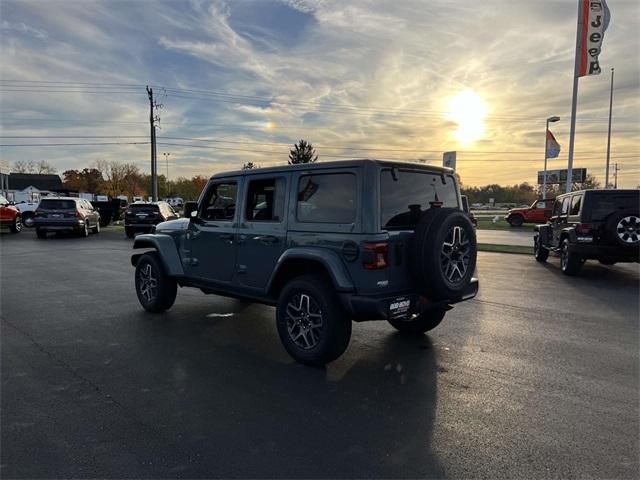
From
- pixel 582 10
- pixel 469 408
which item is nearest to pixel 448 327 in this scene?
pixel 469 408

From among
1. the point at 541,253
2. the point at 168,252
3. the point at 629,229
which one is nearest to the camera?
the point at 168,252

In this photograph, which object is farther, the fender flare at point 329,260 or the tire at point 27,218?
the tire at point 27,218

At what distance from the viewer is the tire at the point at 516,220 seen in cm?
3050

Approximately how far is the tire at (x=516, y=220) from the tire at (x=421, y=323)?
27.7 metres

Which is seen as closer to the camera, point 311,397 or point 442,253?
point 311,397

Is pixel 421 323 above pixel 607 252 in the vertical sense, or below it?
below

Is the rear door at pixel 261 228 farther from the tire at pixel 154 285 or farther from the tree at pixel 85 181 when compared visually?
the tree at pixel 85 181

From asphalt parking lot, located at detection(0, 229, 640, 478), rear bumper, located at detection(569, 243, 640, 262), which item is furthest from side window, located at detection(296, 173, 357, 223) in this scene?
rear bumper, located at detection(569, 243, 640, 262)

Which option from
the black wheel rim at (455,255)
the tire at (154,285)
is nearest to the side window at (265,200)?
the black wheel rim at (455,255)

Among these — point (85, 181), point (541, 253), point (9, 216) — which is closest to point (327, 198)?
point (541, 253)

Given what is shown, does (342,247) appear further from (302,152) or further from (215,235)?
(302,152)

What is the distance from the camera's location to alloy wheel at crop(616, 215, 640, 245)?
8859 mm

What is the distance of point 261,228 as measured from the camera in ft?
16.3

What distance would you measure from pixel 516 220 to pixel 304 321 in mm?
29461
